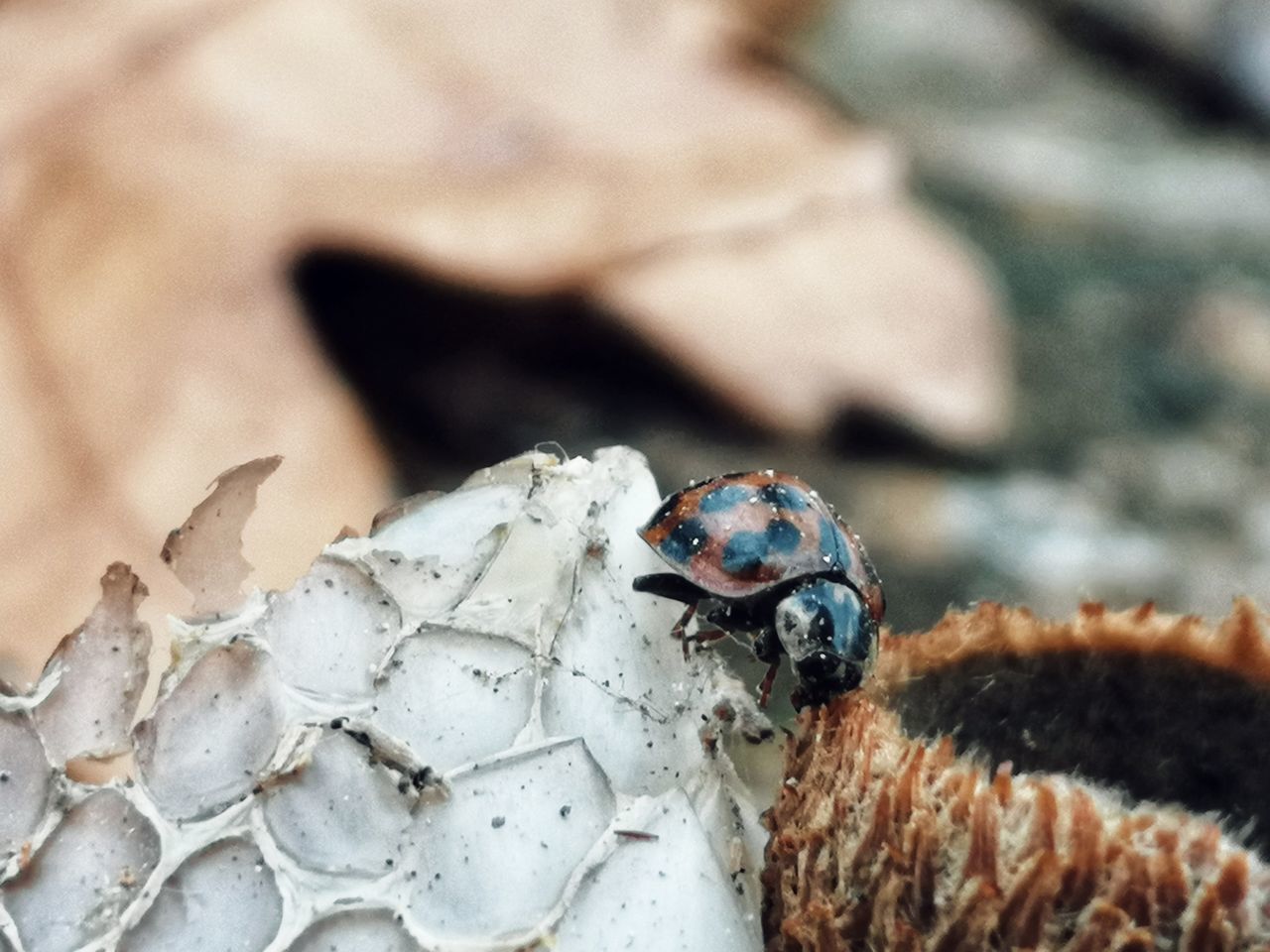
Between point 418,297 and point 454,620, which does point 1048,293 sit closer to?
point 418,297

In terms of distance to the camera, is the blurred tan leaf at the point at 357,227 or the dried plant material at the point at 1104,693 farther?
the blurred tan leaf at the point at 357,227

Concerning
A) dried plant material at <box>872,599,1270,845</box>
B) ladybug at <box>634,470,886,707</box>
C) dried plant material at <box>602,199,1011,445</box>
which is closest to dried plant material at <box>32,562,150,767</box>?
ladybug at <box>634,470,886,707</box>

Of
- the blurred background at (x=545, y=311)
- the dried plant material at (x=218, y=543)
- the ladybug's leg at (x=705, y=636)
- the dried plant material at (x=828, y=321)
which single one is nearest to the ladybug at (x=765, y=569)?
the ladybug's leg at (x=705, y=636)

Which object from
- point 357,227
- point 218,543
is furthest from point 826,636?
point 357,227

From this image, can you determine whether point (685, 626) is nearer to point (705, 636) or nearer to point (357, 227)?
point (705, 636)

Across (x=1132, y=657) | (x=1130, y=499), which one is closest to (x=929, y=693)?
(x=1132, y=657)

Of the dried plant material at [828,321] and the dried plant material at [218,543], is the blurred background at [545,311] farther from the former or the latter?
the dried plant material at [218,543]
